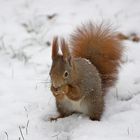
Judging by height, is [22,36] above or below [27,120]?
above

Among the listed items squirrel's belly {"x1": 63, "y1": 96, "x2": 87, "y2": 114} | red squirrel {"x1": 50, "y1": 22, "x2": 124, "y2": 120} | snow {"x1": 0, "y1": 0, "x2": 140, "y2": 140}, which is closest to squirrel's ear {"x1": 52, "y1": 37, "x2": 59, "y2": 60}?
red squirrel {"x1": 50, "y1": 22, "x2": 124, "y2": 120}

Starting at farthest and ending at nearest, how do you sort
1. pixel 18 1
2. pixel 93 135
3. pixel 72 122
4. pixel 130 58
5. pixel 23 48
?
1. pixel 18 1
2. pixel 23 48
3. pixel 130 58
4. pixel 72 122
5. pixel 93 135

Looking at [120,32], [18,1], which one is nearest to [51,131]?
[120,32]

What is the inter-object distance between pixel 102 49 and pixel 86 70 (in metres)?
0.30

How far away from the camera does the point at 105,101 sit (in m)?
3.06

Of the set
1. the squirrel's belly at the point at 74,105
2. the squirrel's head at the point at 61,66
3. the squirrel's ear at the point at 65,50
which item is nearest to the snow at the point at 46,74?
the squirrel's belly at the point at 74,105

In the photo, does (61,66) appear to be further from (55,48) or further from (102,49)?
(102,49)

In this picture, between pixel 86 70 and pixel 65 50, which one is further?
pixel 86 70

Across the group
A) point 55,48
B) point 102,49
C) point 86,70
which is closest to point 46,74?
point 102,49

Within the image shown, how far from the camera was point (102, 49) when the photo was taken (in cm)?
308

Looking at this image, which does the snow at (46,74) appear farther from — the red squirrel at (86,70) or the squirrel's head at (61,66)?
the squirrel's head at (61,66)

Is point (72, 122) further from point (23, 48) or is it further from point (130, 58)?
point (23, 48)

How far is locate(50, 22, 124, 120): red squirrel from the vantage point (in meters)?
2.64

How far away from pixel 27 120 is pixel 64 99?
0.28 m
